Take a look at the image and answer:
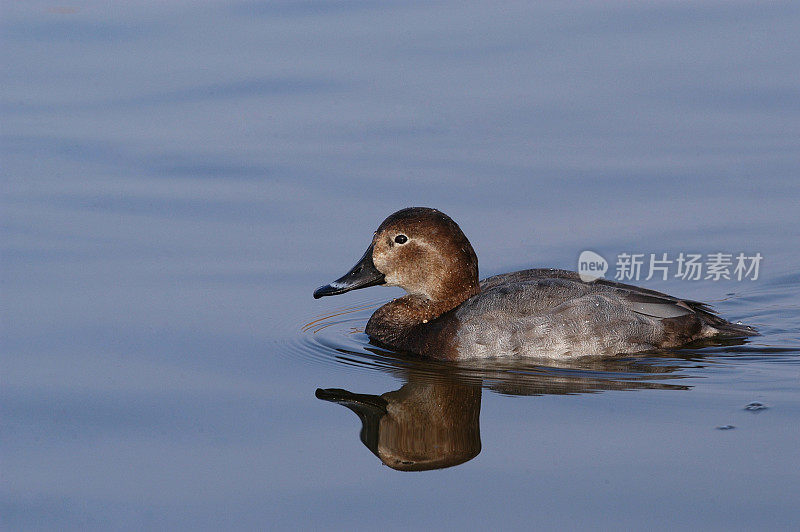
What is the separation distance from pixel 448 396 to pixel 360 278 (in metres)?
1.71

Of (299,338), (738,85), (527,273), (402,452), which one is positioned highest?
(738,85)

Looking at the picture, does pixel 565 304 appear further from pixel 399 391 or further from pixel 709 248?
pixel 709 248

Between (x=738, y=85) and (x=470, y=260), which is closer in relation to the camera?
(x=470, y=260)

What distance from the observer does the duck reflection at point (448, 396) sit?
22.7 feet

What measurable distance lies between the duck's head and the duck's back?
0.23 m

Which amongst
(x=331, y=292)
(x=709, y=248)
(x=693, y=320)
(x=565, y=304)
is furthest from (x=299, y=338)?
(x=709, y=248)

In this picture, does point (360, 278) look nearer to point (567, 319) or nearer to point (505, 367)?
point (505, 367)

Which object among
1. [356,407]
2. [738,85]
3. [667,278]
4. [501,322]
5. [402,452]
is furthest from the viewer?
[738,85]

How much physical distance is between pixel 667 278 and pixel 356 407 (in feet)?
12.2

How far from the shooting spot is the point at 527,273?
9.00 meters

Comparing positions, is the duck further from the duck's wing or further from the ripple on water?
the ripple on water

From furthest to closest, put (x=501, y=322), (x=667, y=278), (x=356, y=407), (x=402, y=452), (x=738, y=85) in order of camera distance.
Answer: (x=738, y=85) < (x=667, y=278) < (x=501, y=322) < (x=356, y=407) < (x=402, y=452)

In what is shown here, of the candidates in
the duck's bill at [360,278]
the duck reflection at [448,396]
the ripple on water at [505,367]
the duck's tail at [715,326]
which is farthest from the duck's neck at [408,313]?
the duck's tail at [715,326]

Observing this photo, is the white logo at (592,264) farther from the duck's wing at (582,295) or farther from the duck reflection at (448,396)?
the duck reflection at (448,396)
